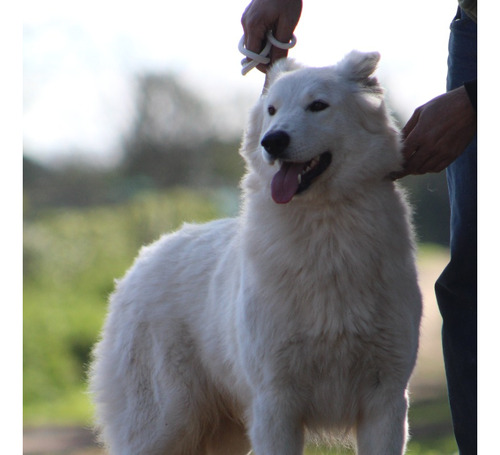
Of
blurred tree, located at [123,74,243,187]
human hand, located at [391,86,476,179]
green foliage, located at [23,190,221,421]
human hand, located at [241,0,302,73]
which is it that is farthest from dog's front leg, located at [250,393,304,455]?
blurred tree, located at [123,74,243,187]

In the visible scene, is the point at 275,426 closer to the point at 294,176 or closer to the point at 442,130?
the point at 294,176

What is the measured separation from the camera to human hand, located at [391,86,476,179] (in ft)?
11.0

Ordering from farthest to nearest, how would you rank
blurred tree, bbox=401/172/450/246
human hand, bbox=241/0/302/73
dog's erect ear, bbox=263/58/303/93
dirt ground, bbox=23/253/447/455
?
blurred tree, bbox=401/172/450/246 < dirt ground, bbox=23/253/447/455 < human hand, bbox=241/0/302/73 < dog's erect ear, bbox=263/58/303/93

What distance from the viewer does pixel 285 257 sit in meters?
3.72

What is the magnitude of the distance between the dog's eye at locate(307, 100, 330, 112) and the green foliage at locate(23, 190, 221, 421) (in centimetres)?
864

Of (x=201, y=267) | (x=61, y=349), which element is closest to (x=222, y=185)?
(x=61, y=349)

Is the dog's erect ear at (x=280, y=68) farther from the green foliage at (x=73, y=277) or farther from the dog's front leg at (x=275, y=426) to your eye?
the green foliage at (x=73, y=277)

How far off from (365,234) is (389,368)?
0.62 meters

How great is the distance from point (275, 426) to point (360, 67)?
5.75 feet

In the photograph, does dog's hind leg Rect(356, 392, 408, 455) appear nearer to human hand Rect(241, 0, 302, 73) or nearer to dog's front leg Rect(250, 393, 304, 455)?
dog's front leg Rect(250, 393, 304, 455)

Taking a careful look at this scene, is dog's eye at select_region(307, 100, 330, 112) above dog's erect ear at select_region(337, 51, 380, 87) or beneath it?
beneath

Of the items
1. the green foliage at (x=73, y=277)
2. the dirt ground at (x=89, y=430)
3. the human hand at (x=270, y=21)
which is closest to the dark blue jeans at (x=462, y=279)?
the human hand at (x=270, y=21)

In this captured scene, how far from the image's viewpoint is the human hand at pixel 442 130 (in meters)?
3.36

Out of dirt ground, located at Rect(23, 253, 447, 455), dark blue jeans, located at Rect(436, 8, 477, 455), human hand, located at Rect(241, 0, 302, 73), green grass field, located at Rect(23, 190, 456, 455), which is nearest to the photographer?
dark blue jeans, located at Rect(436, 8, 477, 455)
